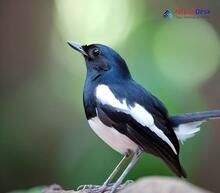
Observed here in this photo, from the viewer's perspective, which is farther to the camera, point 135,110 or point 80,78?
point 80,78

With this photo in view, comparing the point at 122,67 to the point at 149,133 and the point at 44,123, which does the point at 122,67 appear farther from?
the point at 44,123

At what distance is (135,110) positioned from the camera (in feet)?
6.20

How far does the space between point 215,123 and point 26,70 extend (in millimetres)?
1028

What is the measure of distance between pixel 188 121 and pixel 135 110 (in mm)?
245

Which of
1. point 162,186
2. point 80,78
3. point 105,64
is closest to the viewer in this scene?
point 162,186

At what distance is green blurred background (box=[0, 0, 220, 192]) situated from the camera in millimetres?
2730

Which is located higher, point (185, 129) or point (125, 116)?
point (125, 116)

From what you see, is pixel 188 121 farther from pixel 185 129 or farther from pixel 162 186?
pixel 162 186

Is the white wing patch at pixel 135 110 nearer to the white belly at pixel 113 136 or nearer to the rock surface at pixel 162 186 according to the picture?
the white belly at pixel 113 136

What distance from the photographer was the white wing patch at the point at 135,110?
187cm

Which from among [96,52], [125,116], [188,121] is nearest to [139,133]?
[125,116]

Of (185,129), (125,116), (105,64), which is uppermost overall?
(105,64)

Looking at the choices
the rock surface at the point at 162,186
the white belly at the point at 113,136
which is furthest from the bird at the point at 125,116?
the rock surface at the point at 162,186

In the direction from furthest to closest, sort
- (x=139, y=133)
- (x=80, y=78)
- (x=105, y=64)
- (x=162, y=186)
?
(x=80, y=78), (x=105, y=64), (x=139, y=133), (x=162, y=186)
